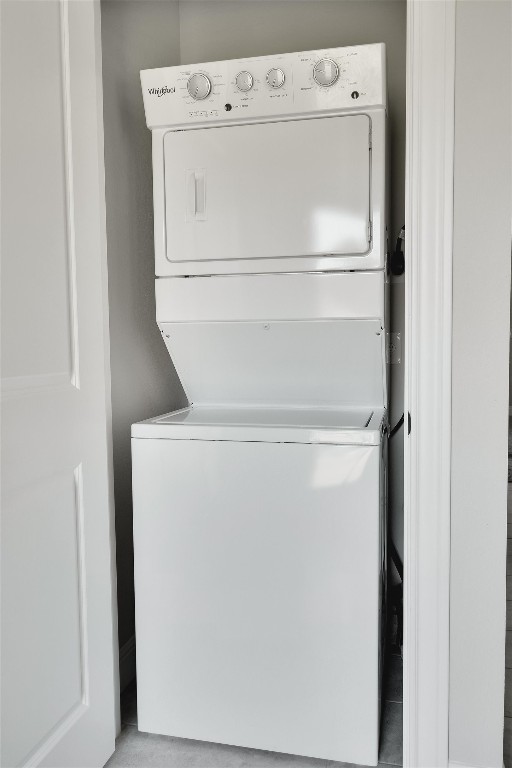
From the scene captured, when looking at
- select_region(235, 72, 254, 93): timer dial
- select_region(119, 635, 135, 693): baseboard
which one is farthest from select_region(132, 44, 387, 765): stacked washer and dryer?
select_region(119, 635, 135, 693): baseboard

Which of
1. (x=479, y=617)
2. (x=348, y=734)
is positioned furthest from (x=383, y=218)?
(x=348, y=734)

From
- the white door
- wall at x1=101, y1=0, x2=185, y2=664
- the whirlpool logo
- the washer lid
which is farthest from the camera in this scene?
wall at x1=101, y1=0, x2=185, y2=664

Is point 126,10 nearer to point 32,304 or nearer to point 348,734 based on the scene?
point 32,304

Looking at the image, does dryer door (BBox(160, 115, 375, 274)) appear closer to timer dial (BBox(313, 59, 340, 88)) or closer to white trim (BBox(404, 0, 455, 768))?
timer dial (BBox(313, 59, 340, 88))

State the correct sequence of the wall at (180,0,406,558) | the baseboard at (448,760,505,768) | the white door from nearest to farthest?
the white door → the baseboard at (448,760,505,768) → the wall at (180,0,406,558)

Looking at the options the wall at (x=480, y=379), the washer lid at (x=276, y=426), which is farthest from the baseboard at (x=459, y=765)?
the washer lid at (x=276, y=426)

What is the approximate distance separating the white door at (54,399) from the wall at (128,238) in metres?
0.25

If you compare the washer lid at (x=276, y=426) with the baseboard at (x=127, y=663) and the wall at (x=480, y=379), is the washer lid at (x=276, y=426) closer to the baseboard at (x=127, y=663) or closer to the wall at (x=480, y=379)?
the wall at (x=480, y=379)

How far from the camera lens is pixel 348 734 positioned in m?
1.60

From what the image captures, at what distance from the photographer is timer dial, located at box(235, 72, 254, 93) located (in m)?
1.73

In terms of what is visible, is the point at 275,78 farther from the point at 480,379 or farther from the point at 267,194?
the point at 480,379

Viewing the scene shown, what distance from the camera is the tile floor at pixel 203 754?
5.51ft

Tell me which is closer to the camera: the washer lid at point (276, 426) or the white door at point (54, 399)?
the white door at point (54, 399)

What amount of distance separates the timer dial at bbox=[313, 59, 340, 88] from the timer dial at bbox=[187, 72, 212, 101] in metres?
0.32
